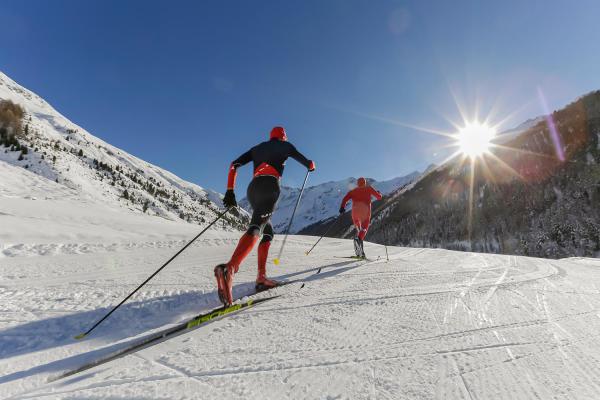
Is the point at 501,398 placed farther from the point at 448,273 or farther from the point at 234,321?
the point at 448,273

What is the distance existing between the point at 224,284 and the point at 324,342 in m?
1.40

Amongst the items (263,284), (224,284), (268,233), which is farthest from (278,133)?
(224,284)

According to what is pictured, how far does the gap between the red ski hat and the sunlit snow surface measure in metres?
2.29

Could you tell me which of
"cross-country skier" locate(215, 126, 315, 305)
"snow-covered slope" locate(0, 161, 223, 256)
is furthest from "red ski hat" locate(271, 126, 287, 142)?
"snow-covered slope" locate(0, 161, 223, 256)

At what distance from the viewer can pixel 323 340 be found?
2.07 m

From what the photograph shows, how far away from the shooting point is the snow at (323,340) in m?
1.49

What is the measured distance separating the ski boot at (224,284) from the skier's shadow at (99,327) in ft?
0.95

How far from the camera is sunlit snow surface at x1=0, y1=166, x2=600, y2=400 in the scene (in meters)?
1.49

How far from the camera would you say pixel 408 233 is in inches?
2623

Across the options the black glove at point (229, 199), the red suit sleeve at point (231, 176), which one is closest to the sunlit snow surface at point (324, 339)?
the black glove at point (229, 199)

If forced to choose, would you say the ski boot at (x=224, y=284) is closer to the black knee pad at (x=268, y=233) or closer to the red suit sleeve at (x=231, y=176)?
the black knee pad at (x=268, y=233)

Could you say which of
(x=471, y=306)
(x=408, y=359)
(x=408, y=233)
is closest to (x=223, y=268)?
(x=408, y=359)

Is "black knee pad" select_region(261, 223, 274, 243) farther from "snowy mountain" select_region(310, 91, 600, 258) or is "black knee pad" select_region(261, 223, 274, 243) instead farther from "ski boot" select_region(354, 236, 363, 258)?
"snowy mountain" select_region(310, 91, 600, 258)

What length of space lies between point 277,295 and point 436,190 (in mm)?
71033
